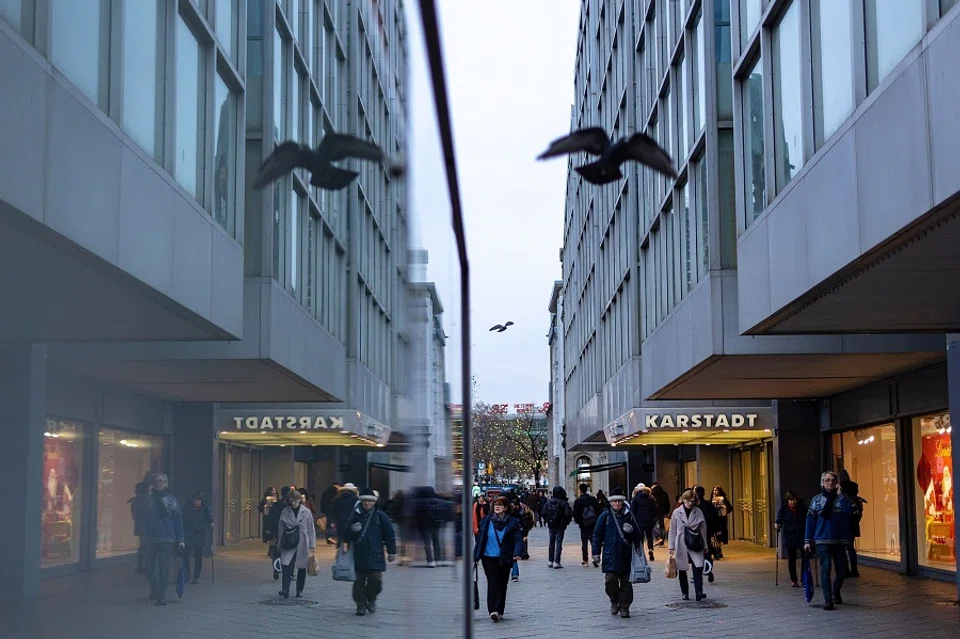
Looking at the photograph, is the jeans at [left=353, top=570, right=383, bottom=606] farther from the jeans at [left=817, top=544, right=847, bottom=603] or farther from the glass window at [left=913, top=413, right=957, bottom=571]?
the glass window at [left=913, top=413, right=957, bottom=571]

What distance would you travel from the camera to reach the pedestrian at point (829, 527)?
640 inches

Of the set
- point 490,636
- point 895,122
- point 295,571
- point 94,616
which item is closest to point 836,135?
point 895,122

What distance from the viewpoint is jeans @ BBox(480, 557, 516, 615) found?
1577cm

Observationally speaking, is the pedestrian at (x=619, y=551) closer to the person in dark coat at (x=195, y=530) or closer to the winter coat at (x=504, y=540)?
the winter coat at (x=504, y=540)

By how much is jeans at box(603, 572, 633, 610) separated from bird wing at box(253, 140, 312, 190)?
48.3 ft

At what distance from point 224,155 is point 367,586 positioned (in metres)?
1.09

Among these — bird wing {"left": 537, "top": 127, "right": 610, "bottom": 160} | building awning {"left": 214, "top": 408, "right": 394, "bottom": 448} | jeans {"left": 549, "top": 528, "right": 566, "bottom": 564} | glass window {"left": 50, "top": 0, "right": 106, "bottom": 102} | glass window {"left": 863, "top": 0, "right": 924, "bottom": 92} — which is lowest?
jeans {"left": 549, "top": 528, "right": 566, "bottom": 564}

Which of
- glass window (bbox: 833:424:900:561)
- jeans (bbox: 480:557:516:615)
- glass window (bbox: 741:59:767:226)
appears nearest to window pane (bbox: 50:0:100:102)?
jeans (bbox: 480:557:516:615)

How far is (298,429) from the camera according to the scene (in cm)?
2180

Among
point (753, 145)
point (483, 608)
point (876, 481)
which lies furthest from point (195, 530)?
point (876, 481)

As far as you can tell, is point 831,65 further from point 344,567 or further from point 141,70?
point 344,567

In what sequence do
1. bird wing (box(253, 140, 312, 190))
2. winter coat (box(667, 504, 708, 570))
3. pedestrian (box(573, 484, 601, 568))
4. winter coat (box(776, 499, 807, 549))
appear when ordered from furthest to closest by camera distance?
pedestrian (box(573, 484, 601, 568))
winter coat (box(776, 499, 807, 549))
winter coat (box(667, 504, 708, 570))
bird wing (box(253, 140, 312, 190))

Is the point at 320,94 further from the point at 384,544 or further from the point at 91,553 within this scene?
the point at 91,553

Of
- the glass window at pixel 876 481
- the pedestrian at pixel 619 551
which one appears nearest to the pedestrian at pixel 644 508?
the glass window at pixel 876 481
